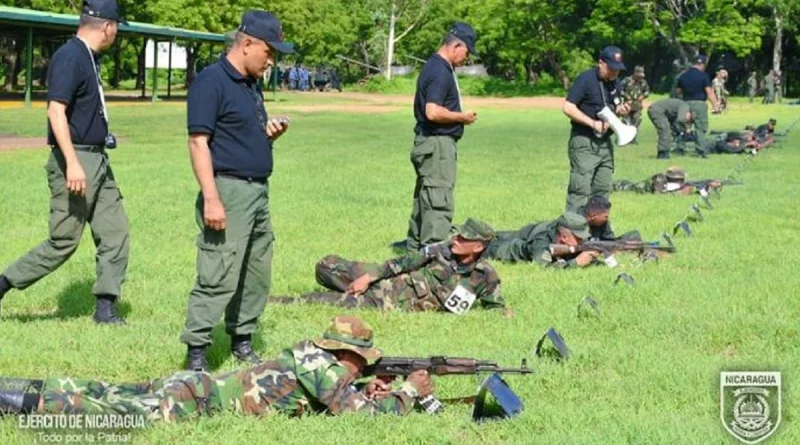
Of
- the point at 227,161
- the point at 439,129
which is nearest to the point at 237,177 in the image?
the point at 227,161

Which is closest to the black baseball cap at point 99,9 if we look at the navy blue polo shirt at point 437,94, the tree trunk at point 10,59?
the navy blue polo shirt at point 437,94

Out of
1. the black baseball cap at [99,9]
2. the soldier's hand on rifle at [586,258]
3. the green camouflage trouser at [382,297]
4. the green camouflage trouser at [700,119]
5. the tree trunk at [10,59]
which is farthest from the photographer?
the tree trunk at [10,59]

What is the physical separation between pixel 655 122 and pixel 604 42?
45.0 metres

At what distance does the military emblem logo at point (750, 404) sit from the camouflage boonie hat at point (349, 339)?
1.72m

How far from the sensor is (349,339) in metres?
5.28

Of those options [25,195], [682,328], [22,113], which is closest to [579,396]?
[682,328]

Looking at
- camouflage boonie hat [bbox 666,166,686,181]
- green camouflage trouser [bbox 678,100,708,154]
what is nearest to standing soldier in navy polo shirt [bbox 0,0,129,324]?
camouflage boonie hat [bbox 666,166,686,181]

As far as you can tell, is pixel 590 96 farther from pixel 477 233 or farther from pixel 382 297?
pixel 382 297

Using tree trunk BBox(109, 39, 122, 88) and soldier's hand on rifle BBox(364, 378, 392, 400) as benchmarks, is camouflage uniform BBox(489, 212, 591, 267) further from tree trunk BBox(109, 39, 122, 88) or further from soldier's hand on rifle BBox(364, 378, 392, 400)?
tree trunk BBox(109, 39, 122, 88)

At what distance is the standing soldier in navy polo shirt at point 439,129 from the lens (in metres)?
Result: 9.41

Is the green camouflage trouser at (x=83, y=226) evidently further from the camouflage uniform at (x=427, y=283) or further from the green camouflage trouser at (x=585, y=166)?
the green camouflage trouser at (x=585, y=166)

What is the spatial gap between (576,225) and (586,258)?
0.33m

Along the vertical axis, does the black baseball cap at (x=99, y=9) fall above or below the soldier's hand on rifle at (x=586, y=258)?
above

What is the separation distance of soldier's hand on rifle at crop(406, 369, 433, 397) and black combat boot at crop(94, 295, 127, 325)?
8.69 feet
